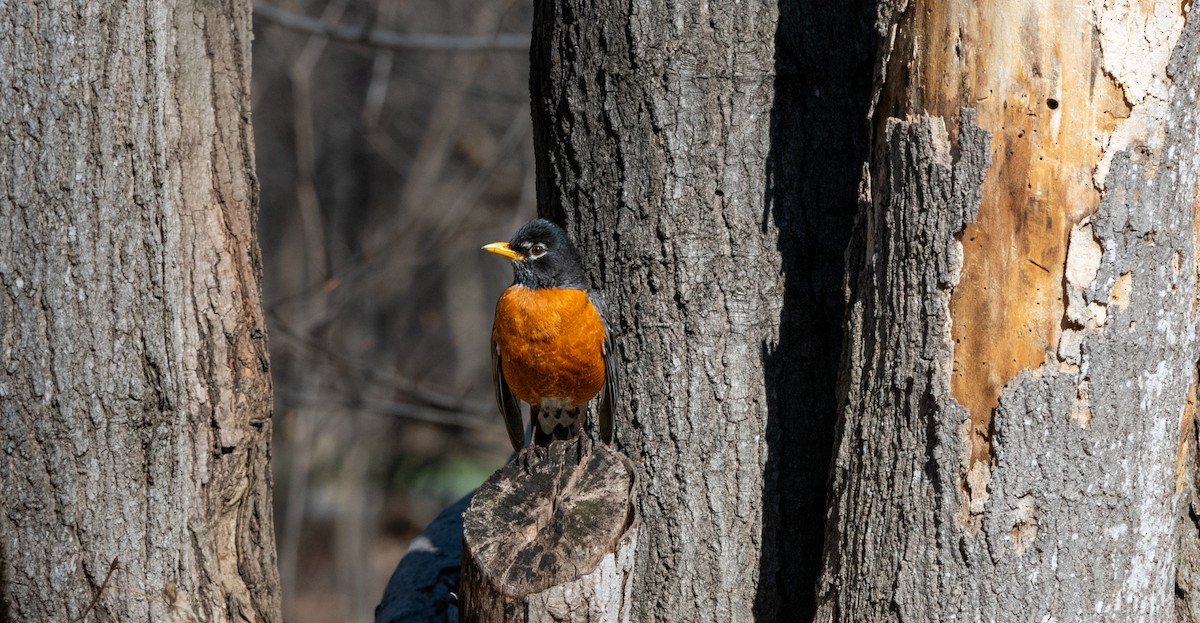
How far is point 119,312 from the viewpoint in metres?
2.94

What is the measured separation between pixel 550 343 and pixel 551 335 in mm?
37

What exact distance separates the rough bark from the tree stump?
1.19 ft

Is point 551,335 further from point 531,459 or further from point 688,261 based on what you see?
point 688,261

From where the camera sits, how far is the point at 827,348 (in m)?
3.28

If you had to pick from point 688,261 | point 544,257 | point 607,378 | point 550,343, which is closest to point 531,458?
point 607,378

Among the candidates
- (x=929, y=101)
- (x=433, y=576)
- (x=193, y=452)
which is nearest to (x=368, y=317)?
(x=433, y=576)

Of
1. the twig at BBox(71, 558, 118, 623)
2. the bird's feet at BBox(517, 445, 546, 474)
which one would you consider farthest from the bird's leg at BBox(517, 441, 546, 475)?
the twig at BBox(71, 558, 118, 623)

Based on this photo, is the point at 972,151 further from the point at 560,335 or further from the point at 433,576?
the point at 433,576

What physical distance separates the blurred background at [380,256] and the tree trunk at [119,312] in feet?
15.6

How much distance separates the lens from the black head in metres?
3.55

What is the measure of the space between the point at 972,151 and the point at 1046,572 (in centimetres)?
109

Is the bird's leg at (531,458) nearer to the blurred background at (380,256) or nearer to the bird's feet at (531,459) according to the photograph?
the bird's feet at (531,459)

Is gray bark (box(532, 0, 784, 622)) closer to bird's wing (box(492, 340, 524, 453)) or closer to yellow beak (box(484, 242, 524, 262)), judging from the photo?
yellow beak (box(484, 242, 524, 262))

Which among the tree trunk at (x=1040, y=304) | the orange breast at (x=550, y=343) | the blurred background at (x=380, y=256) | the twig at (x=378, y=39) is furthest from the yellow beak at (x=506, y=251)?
the blurred background at (x=380, y=256)
